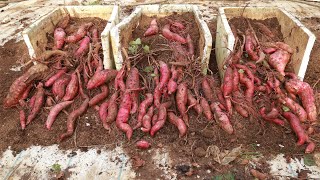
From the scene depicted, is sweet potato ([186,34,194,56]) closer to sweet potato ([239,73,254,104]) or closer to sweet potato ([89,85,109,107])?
sweet potato ([239,73,254,104])

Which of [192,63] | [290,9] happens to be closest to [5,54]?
[192,63]

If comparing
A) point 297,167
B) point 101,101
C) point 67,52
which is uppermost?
point 67,52

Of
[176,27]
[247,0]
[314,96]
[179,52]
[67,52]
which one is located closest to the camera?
[314,96]

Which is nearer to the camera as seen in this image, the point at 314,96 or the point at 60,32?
the point at 314,96

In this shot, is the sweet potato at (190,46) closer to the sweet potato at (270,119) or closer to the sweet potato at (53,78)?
the sweet potato at (270,119)

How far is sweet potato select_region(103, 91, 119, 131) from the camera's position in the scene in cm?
352

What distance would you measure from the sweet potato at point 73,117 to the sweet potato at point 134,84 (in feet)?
2.01

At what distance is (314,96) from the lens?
12.3ft

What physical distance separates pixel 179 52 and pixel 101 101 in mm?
1290

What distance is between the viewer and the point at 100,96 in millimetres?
3803

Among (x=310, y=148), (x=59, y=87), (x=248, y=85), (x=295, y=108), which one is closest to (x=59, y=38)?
(x=59, y=87)

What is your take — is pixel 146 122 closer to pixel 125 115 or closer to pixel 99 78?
pixel 125 115

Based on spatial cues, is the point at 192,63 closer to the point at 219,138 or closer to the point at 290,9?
the point at 219,138

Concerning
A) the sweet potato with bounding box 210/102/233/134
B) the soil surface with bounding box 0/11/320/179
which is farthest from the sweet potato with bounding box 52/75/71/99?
the sweet potato with bounding box 210/102/233/134
